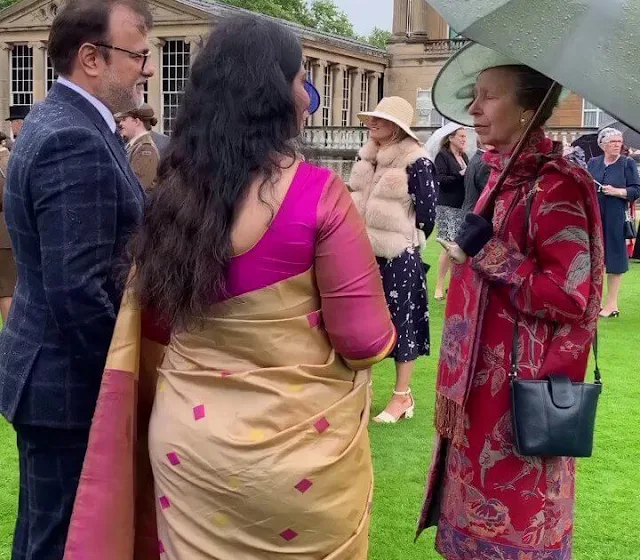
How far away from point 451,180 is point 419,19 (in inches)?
1126

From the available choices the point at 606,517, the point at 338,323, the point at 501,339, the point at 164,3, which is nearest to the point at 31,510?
the point at 338,323

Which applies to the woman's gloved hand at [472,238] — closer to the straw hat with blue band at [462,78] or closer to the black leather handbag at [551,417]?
the black leather handbag at [551,417]

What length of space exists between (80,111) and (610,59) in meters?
1.46

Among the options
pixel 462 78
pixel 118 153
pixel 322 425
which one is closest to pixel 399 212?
pixel 462 78

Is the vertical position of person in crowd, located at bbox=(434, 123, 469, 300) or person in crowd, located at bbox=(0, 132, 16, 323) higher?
person in crowd, located at bbox=(434, 123, 469, 300)

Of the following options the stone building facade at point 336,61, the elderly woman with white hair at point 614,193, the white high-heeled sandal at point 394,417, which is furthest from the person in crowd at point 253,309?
the stone building facade at point 336,61

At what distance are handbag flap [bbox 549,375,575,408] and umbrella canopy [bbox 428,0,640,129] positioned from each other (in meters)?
0.86

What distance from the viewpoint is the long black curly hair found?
2066mm

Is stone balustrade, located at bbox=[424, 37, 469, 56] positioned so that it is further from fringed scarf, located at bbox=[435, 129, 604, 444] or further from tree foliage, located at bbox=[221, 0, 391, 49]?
fringed scarf, located at bbox=[435, 129, 604, 444]

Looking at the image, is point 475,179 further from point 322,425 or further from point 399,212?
point 322,425

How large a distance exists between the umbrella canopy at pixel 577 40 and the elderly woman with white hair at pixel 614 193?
7.49m

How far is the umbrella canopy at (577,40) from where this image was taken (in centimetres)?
201

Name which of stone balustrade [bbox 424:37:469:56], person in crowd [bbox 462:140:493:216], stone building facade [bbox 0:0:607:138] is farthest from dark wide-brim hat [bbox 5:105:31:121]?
stone balustrade [bbox 424:37:469:56]

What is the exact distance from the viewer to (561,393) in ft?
8.25
